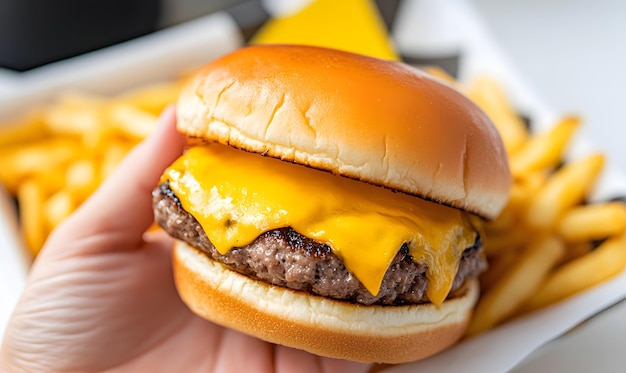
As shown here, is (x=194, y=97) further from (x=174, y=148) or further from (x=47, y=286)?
(x=47, y=286)

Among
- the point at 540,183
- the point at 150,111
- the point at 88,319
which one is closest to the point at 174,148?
the point at 88,319

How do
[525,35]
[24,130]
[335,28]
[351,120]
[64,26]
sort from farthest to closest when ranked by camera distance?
[525,35] → [64,26] → [335,28] → [24,130] → [351,120]

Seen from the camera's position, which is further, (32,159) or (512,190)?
(32,159)

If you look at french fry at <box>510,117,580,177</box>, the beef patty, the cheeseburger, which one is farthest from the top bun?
french fry at <box>510,117,580,177</box>

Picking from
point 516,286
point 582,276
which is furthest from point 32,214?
point 582,276

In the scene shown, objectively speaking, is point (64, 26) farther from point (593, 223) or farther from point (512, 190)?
point (593, 223)

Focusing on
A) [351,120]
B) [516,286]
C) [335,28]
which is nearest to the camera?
[351,120]
